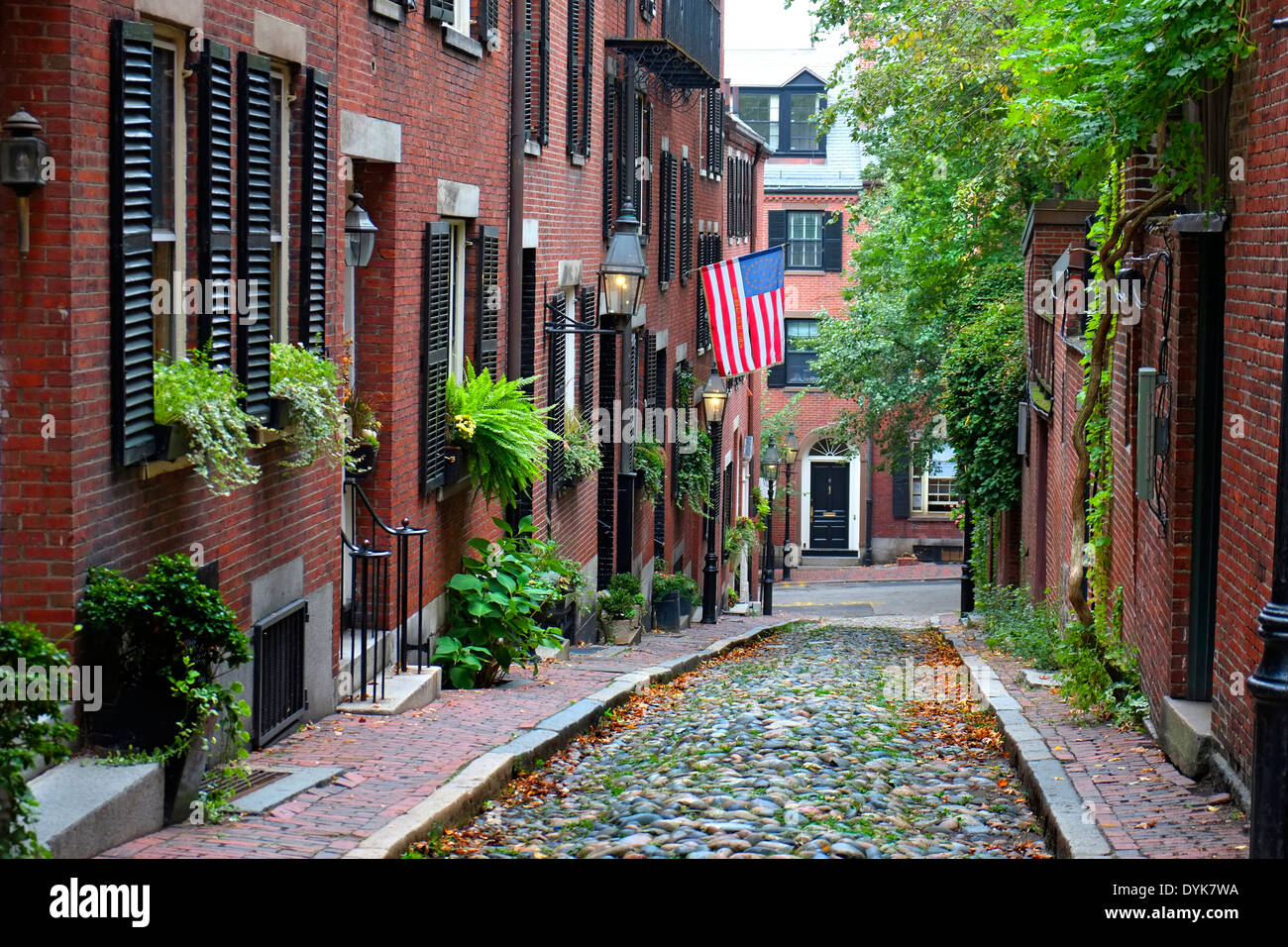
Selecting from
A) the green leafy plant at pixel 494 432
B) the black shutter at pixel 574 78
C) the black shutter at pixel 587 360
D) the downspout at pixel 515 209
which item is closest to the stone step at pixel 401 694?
the green leafy plant at pixel 494 432

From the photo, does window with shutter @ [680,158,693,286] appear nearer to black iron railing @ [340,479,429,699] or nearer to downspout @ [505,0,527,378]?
downspout @ [505,0,527,378]

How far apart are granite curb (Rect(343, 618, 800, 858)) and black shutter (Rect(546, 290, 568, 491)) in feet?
10.2

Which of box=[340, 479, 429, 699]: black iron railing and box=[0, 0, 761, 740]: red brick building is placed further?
box=[340, 479, 429, 699]: black iron railing

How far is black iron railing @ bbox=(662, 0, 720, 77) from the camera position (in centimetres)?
2209

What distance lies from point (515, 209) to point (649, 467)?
8070 mm

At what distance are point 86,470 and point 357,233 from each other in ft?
13.8

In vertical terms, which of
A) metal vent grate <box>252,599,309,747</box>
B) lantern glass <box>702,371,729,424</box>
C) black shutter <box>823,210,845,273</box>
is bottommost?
metal vent grate <box>252,599,309,747</box>

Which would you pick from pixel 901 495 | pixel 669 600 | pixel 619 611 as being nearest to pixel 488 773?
pixel 619 611

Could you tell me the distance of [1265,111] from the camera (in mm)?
7164

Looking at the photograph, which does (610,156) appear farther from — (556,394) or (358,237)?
(358,237)

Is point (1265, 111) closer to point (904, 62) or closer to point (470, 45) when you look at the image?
point (470, 45)

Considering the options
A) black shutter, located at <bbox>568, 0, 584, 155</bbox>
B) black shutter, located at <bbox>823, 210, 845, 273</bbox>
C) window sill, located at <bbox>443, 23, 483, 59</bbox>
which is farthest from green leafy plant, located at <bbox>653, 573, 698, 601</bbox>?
black shutter, located at <bbox>823, 210, 845, 273</bbox>

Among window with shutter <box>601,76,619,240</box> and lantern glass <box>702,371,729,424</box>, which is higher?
window with shutter <box>601,76,619,240</box>

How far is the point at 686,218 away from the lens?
26.3m
